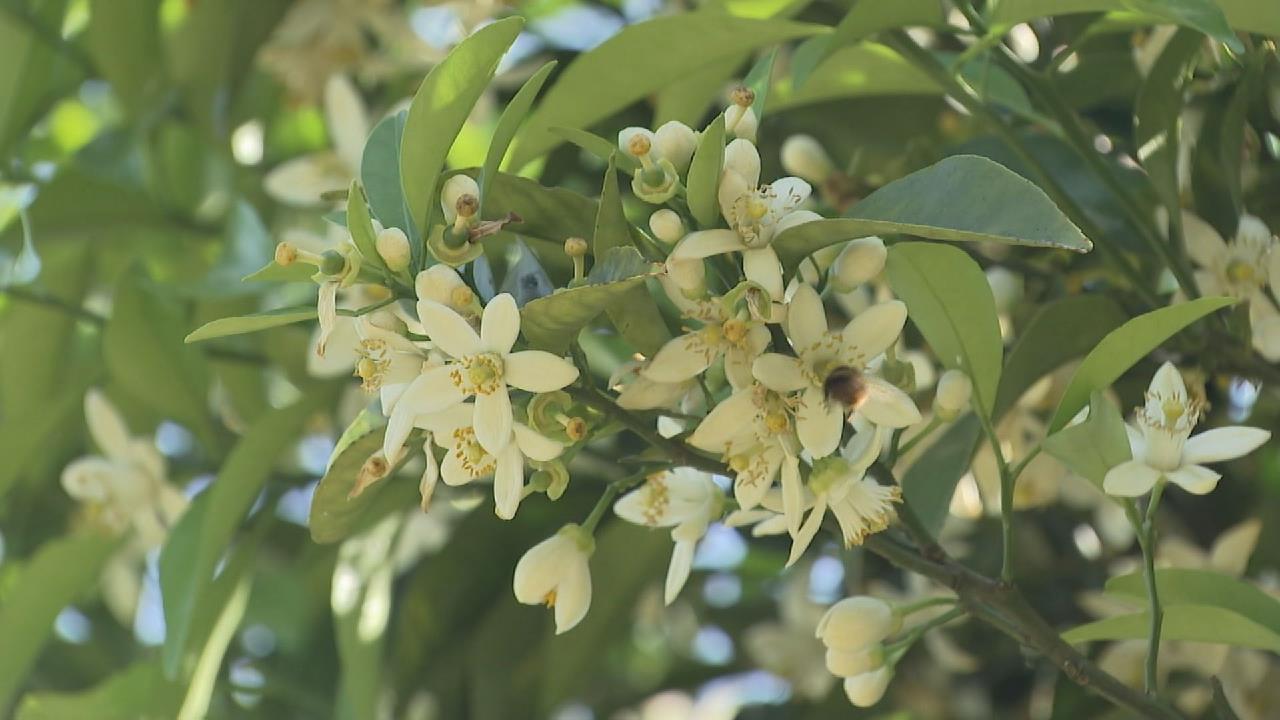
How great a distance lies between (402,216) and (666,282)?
4.7 inches

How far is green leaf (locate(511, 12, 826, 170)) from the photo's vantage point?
0.72 m

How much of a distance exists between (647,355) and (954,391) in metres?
0.16

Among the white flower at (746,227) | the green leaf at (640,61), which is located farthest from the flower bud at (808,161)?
the white flower at (746,227)

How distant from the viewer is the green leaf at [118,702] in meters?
0.91

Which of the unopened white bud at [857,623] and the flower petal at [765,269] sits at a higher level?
the flower petal at [765,269]

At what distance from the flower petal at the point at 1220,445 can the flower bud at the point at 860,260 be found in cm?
15

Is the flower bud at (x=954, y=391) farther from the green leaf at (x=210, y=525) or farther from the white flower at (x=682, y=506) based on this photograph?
the green leaf at (x=210, y=525)

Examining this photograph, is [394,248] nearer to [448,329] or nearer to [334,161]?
[448,329]

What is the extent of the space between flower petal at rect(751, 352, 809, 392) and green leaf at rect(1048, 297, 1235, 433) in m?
0.13

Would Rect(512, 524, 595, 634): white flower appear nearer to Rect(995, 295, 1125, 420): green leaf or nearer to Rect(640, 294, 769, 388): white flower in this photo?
Rect(640, 294, 769, 388): white flower

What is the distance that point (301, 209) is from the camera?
4.16 ft

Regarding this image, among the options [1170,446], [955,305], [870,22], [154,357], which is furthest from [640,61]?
[154,357]

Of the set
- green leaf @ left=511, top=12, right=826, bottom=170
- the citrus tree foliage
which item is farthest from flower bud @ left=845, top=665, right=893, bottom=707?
green leaf @ left=511, top=12, right=826, bottom=170

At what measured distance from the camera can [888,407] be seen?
53 cm
